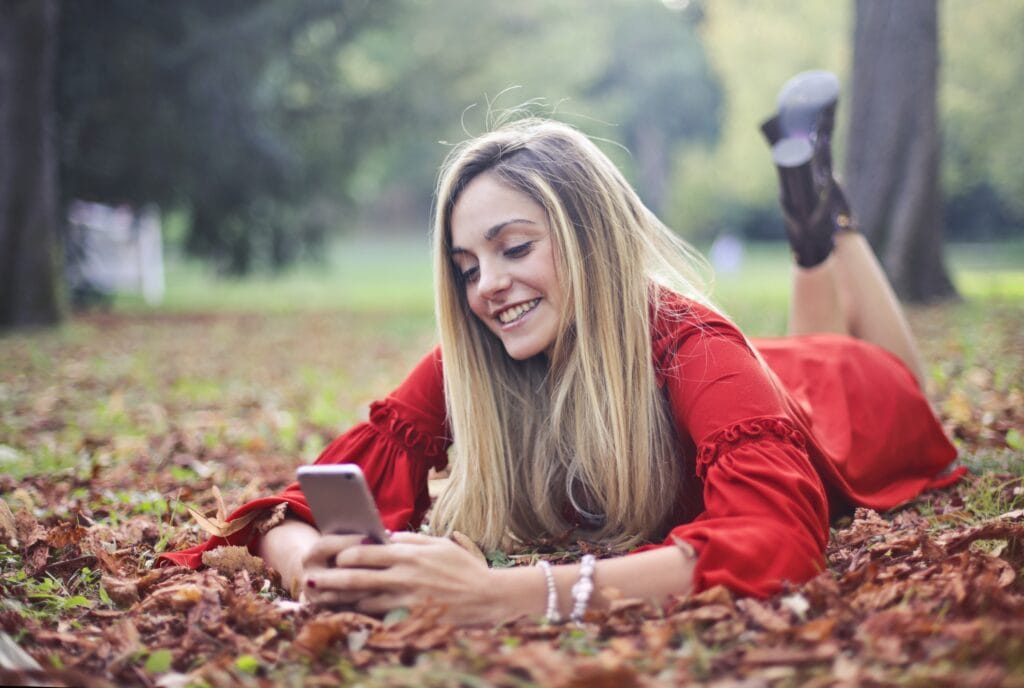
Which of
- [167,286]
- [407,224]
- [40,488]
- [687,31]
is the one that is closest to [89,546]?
[40,488]

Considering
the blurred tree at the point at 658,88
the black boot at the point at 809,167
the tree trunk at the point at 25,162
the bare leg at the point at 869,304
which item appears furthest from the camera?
the blurred tree at the point at 658,88

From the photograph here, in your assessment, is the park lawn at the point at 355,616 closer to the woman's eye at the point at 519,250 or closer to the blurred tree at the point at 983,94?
the woman's eye at the point at 519,250

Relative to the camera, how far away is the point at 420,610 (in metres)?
2.01

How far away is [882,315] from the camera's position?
4.15 meters

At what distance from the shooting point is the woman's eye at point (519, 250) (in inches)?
101

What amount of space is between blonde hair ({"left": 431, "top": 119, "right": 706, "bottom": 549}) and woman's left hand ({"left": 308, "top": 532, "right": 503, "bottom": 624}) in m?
0.62

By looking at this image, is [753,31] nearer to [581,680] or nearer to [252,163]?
[252,163]

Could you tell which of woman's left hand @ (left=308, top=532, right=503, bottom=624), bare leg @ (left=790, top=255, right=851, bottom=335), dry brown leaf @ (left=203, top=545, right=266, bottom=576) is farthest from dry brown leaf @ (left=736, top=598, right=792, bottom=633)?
bare leg @ (left=790, top=255, right=851, bottom=335)

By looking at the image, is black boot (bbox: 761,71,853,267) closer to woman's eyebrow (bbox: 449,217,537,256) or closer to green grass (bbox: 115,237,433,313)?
woman's eyebrow (bbox: 449,217,537,256)

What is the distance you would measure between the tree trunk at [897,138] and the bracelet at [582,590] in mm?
7659

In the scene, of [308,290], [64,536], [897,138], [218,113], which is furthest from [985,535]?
[308,290]

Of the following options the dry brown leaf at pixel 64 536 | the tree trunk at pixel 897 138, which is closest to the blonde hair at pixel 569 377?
the dry brown leaf at pixel 64 536

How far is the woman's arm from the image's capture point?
2039 millimetres

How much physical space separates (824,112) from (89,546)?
360 cm
